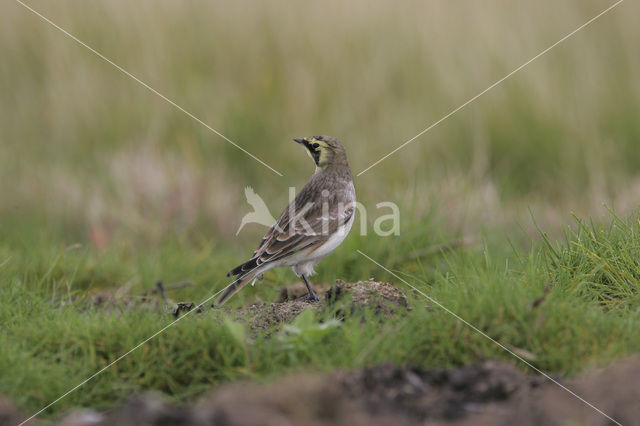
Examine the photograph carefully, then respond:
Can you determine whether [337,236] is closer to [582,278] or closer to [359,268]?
[359,268]

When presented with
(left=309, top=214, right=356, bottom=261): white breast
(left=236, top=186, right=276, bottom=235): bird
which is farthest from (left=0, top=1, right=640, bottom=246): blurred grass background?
(left=309, top=214, right=356, bottom=261): white breast

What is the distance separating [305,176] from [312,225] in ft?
15.0

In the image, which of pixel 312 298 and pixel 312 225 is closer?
pixel 312 298

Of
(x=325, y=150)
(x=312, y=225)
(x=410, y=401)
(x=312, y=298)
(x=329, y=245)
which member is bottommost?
(x=312, y=298)

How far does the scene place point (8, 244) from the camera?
8.23 m

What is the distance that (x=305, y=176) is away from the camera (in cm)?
1081

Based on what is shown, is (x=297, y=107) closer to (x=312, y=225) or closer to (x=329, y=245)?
(x=312, y=225)

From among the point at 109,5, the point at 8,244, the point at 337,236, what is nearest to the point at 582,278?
the point at 337,236

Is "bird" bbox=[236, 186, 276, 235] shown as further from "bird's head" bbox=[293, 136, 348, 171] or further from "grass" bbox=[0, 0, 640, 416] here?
"bird's head" bbox=[293, 136, 348, 171]

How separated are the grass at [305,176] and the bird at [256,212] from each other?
0.17m

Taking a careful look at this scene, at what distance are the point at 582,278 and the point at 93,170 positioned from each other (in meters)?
6.96

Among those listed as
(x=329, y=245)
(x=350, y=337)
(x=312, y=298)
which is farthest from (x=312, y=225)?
(x=350, y=337)

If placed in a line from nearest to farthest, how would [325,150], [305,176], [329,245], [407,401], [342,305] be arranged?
[407,401]
[342,305]
[329,245]
[325,150]
[305,176]

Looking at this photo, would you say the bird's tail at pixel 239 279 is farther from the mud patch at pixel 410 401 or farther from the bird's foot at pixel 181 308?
the mud patch at pixel 410 401
